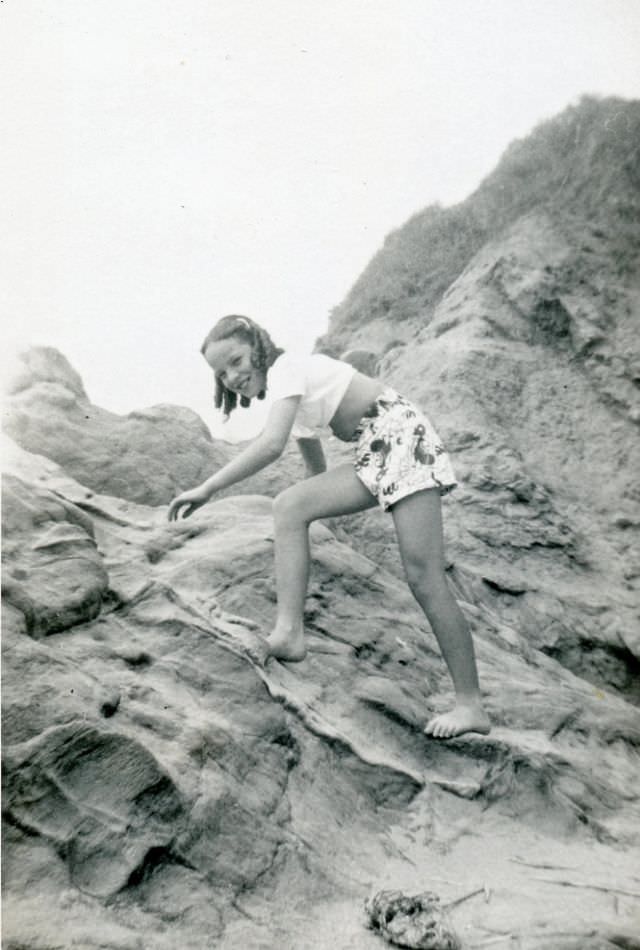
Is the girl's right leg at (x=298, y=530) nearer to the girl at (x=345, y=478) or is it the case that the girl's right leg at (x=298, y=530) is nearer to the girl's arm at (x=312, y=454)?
the girl at (x=345, y=478)

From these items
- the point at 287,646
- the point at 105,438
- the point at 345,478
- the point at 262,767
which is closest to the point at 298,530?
the point at 345,478

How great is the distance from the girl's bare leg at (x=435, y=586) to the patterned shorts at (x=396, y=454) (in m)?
0.05

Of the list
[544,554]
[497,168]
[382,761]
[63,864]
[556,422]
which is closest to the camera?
[63,864]

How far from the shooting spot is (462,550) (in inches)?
162

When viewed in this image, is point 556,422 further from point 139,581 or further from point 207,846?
point 207,846

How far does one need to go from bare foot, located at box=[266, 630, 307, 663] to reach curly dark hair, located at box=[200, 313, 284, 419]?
838 millimetres

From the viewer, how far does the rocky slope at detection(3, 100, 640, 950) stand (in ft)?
5.50

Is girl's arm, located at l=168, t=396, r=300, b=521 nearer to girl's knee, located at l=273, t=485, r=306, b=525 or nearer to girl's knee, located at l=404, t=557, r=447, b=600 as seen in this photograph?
girl's knee, located at l=273, t=485, r=306, b=525

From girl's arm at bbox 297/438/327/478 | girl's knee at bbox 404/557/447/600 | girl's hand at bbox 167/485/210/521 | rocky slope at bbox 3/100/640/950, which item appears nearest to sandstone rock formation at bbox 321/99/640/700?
rocky slope at bbox 3/100/640/950

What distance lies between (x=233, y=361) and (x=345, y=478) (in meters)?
0.58

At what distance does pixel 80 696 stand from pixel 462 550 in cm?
266

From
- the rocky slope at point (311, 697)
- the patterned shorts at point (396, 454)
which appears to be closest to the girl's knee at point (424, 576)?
the patterned shorts at point (396, 454)

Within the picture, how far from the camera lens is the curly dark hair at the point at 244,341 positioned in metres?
2.67

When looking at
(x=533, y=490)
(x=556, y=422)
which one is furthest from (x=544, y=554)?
(x=556, y=422)
